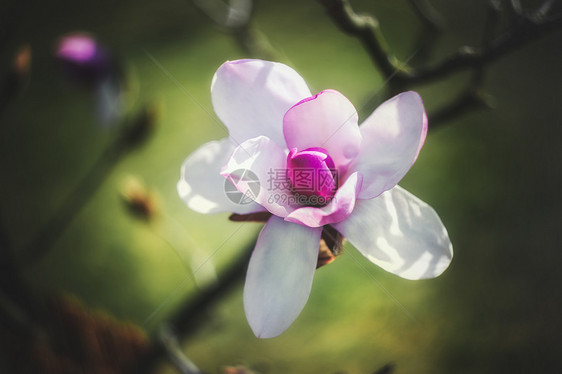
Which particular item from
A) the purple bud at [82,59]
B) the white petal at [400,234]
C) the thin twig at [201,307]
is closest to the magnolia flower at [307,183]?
the white petal at [400,234]

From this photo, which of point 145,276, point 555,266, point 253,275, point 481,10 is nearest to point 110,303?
point 145,276

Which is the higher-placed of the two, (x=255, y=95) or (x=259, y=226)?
(x=255, y=95)

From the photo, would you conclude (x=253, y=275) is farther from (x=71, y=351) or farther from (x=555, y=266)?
(x=555, y=266)

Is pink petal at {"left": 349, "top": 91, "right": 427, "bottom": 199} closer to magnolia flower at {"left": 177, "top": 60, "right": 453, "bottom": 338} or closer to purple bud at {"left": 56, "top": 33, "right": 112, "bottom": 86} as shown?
magnolia flower at {"left": 177, "top": 60, "right": 453, "bottom": 338}

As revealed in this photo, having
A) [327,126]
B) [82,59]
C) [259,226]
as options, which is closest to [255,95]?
[327,126]

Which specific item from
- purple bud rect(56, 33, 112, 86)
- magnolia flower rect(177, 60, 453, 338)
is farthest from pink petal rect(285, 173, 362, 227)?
purple bud rect(56, 33, 112, 86)

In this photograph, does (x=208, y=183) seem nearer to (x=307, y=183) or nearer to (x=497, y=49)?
(x=307, y=183)

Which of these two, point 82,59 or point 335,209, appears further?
point 82,59
